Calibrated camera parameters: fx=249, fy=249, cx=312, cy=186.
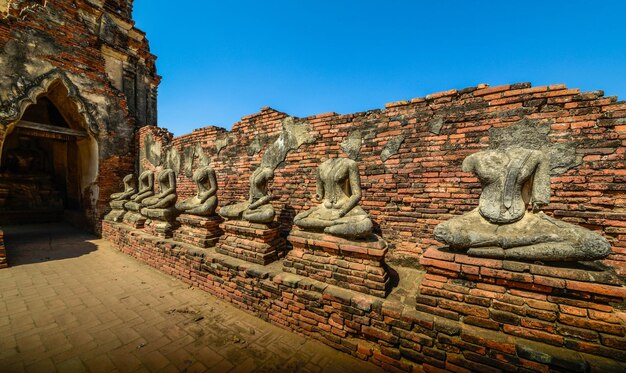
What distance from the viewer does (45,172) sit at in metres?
11.4

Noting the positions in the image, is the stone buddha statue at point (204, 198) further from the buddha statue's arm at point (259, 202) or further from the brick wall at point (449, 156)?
the brick wall at point (449, 156)

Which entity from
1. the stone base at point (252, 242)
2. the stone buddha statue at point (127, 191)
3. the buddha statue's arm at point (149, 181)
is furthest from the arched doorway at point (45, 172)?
the stone base at point (252, 242)

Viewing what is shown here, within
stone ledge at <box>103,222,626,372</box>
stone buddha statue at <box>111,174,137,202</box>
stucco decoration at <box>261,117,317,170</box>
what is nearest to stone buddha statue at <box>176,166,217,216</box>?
stone ledge at <box>103,222,626,372</box>

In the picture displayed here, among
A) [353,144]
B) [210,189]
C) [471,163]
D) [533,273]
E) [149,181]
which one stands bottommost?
[533,273]

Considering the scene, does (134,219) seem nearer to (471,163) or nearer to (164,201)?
(164,201)

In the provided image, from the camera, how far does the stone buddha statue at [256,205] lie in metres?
4.21

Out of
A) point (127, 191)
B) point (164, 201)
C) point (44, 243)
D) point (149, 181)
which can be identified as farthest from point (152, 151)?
point (164, 201)

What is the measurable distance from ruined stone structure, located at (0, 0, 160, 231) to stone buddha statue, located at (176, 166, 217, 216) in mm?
5225

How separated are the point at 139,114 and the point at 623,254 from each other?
587 inches

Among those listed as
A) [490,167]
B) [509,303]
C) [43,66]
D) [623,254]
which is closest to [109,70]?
[43,66]

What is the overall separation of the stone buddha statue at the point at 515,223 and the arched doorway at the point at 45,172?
10684 mm

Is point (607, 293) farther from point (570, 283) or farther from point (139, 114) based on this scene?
point (139, 114)

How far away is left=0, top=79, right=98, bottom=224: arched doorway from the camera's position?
895 cm

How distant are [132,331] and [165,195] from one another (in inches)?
138
